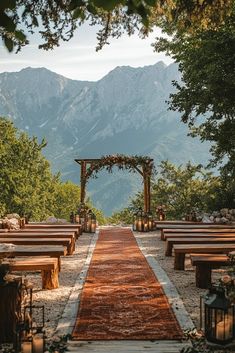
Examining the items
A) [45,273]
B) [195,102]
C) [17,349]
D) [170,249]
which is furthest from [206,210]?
[17,349]

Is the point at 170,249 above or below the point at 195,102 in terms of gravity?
below

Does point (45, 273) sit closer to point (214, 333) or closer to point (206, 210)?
point (214, 333)

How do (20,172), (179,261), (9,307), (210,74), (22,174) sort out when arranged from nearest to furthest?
(9,307), (179,261), (210,74), (20,172), (22,174)

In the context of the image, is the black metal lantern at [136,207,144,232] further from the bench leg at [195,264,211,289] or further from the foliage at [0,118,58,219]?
the foliage at [0,118,58,219]

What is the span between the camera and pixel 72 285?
8680mm

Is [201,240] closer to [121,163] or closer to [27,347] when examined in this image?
[27,347]

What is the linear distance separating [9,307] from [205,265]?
4.27 metres

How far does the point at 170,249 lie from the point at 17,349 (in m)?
8.48

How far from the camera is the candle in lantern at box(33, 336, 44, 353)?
423 cm

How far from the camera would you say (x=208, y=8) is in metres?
7.11

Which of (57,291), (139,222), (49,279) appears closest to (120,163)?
(139,222)

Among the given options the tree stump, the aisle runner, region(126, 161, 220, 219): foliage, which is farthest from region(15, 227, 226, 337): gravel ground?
region(126, 161, 220, 219): foliage

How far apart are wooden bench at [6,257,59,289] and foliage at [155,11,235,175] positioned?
1189cm

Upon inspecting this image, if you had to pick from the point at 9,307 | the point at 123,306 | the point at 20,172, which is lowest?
the point at 123,306
